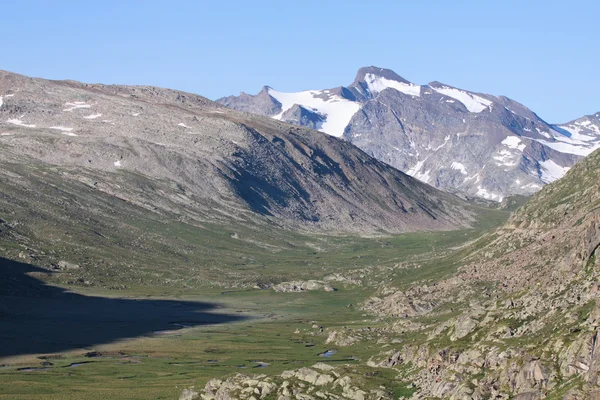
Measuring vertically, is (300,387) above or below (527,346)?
below

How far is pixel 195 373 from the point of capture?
15862cm

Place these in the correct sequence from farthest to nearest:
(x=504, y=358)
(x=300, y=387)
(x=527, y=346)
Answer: (x=300, y=387), (x=504, y=358), (x=527, y=346)

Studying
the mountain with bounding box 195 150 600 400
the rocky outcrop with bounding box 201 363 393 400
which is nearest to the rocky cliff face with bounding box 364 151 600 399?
the mountain with bounding box 195 150 600 400

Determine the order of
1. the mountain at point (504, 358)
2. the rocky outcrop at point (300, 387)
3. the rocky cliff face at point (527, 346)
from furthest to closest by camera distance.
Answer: the rocky outcrop at point (300, 387)
the mountain at point (504, 358)
the rocky cliff face at point (527, 346)

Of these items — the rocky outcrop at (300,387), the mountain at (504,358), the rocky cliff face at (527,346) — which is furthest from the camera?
the rocky outcrop at (300,387)

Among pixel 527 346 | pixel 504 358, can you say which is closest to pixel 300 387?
pixel 504 358

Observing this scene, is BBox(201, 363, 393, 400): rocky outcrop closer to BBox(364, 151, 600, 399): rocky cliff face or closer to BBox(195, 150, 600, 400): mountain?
BBox(195, 150, 600, 400): mountain

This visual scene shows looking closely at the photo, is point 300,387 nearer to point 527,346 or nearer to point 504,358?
point 504,358

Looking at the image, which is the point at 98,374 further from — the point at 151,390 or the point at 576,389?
the point at 576,389

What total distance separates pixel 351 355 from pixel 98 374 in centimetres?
4511

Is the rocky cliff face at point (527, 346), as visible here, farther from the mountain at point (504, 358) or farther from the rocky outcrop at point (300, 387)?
the rocky outcrop at point (300, 387)

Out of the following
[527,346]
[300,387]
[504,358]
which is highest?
[527,346]

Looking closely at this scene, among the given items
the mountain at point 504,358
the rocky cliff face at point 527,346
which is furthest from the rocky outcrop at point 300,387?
the rocky cliff face at point 527,346

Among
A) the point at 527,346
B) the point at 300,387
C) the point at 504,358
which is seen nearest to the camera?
the point at 527,346
